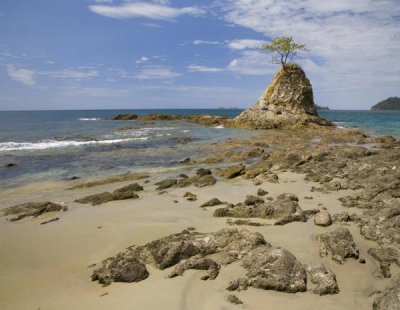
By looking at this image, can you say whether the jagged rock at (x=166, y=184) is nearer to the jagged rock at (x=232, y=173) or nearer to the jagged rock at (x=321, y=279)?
the jagged rock at (x=232, y=173)

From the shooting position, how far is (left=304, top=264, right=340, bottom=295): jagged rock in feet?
18.6

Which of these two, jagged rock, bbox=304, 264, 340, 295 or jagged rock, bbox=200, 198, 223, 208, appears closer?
jagged rock, bbox=304, 264, 340, 295

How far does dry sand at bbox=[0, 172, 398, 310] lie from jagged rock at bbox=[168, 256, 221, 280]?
12 centimetres

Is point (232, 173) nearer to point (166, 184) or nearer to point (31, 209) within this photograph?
point (166, 184)

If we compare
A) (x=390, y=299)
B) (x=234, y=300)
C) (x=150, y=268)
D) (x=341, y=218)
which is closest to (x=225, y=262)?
(x=234, y=300)

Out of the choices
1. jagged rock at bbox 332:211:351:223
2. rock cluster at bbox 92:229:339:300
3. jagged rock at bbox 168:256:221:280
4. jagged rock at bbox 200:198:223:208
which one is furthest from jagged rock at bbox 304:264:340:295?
jagged rock at bbox 200:198:223:208

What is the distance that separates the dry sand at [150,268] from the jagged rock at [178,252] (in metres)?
0.20

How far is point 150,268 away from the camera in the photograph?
21.7ft

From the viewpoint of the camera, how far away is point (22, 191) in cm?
1502

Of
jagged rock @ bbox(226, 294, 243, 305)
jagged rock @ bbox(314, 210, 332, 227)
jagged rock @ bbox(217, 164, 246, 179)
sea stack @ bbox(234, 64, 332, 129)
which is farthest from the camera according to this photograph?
sea stack @ bbox(234, 64, 332, 129)

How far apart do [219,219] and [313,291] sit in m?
4.04

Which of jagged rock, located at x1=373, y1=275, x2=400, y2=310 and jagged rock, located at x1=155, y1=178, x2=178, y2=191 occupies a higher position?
jagged rock, located at x1=373, y1=275, x2=400, y2=310

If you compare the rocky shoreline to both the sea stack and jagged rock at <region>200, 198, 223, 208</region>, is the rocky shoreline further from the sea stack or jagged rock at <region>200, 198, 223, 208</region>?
the sea stack

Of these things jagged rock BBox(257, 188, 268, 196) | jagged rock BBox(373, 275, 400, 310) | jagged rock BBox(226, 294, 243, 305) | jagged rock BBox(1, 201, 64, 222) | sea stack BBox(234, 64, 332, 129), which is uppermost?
sea stack BBox(234, 64, 332, 129)
